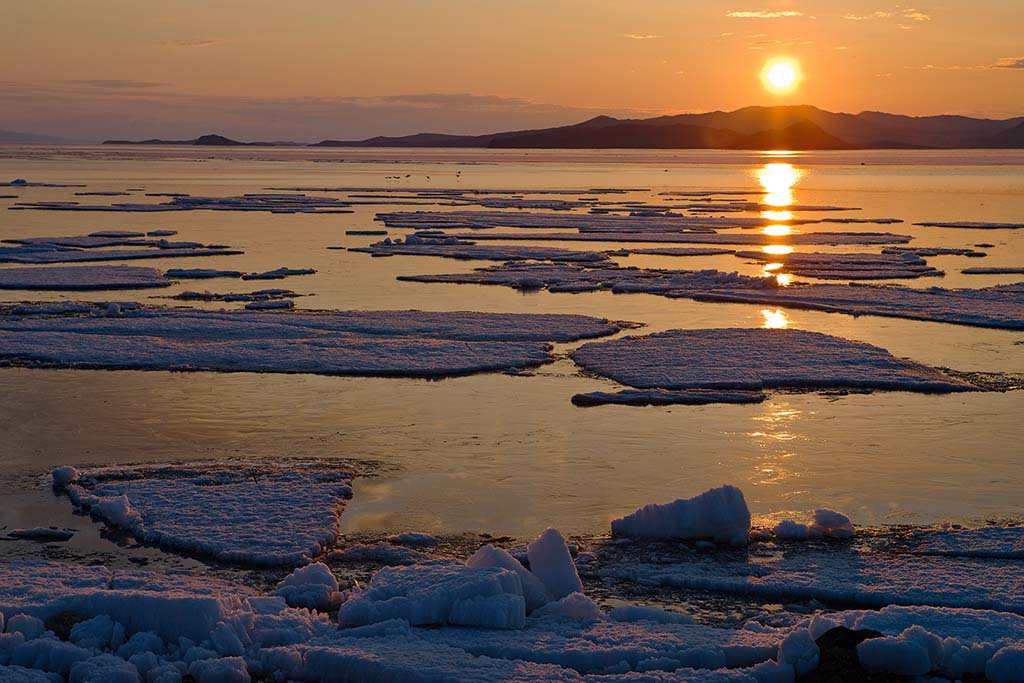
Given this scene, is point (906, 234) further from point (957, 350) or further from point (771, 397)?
point (771, 397)

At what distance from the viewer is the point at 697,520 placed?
242 inches

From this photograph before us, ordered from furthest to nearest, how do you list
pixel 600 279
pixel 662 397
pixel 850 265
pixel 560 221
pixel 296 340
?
pixel 560 221, pixel 850 265, pixel 600 279, pixel 296 340, pixel 662 397

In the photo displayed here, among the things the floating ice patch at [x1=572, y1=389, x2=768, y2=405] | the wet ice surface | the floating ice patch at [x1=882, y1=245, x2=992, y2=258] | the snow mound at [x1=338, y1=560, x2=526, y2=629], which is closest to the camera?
the wet ice surface

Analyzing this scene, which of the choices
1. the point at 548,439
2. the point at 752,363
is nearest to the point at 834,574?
the point at 548,439

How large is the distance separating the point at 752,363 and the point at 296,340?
179 inches

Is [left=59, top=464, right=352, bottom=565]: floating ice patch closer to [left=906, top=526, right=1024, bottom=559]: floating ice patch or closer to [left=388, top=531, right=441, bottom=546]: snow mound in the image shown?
[left=388, top=531, right=441, bottom=546]: snow mound

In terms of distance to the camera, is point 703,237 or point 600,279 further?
point 703,237

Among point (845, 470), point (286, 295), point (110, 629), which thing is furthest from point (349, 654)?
point (286, 295)

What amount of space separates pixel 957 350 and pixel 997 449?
4069mm

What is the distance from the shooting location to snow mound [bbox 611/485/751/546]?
6109 millimetres

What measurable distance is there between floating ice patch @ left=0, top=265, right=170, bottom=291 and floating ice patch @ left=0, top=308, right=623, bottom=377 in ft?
9.42

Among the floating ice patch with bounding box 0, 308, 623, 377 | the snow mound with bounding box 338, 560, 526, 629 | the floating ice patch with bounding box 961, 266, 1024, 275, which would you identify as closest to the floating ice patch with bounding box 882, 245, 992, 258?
the floating ice patch with bounding box 961, 266, 1024, 275

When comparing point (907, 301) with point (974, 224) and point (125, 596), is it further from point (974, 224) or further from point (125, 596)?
point (974, 224)

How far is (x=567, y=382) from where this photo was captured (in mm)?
10211
